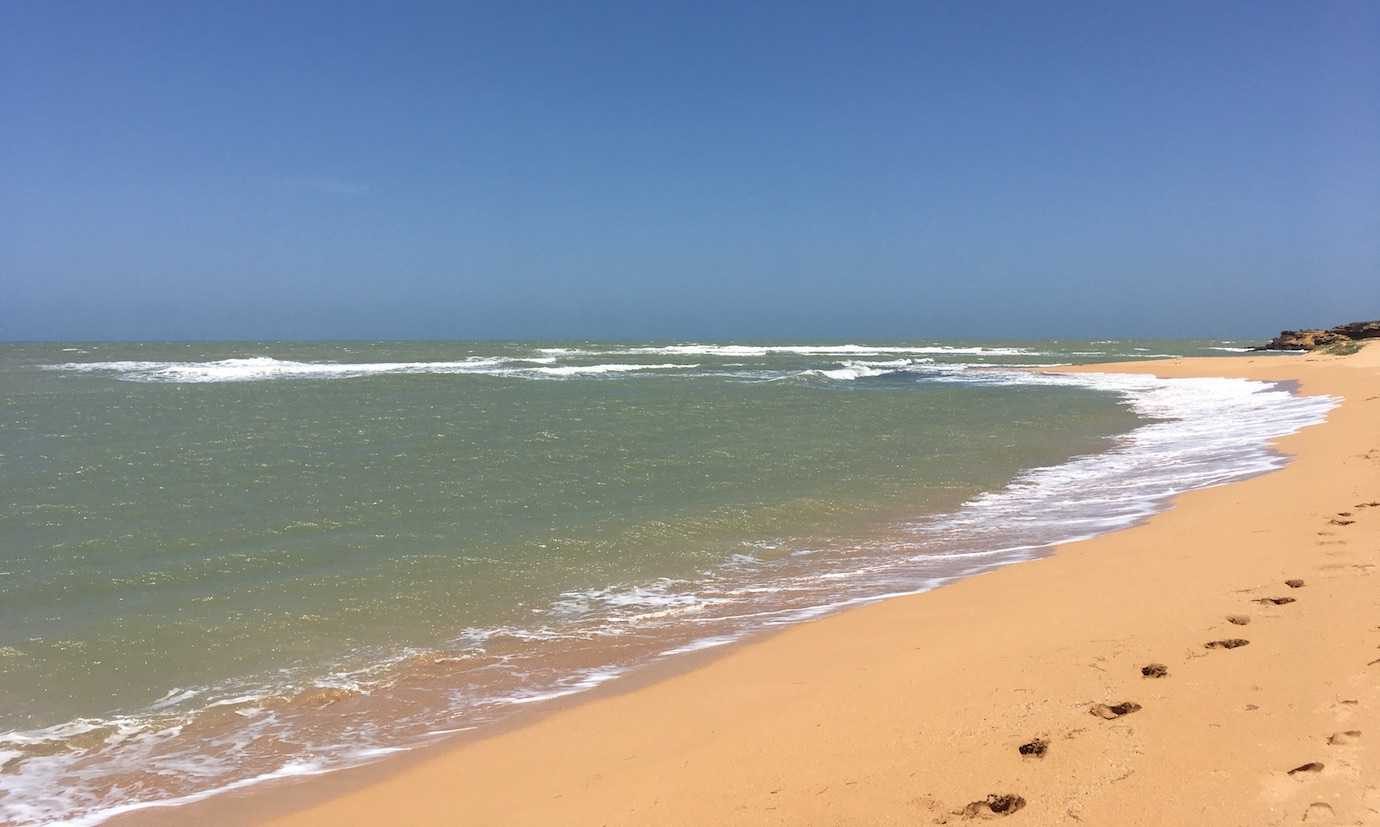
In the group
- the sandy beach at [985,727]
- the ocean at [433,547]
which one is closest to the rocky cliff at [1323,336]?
the ocean at [433,547]

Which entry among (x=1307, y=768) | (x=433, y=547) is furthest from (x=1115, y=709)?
(x=433, y=547)

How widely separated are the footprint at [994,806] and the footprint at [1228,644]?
222cm

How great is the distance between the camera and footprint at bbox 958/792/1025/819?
326 centimetres

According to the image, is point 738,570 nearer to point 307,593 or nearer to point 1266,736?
point 307,593

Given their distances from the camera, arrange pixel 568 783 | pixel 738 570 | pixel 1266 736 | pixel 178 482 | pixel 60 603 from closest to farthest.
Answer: pixel 1266 736, pixel 568 783, pixel 60 603, pixel 738 570, pixel 178 482

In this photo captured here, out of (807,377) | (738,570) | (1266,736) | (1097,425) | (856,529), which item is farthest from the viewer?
(807,377)

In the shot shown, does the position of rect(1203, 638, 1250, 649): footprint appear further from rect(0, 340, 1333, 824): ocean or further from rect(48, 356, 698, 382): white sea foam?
rect(48, 356, 698, 382): white sea foam

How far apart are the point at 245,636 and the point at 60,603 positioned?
216 cm

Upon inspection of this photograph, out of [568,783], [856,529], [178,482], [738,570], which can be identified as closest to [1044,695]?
[568,783]

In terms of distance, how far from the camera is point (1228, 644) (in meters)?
4.73

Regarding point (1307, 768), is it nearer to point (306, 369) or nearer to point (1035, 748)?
point (1035, 748)

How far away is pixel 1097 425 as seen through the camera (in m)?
19.3

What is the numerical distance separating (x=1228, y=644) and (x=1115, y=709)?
1234 mm

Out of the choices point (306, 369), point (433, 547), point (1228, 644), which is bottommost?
point (433, 547)
